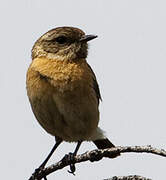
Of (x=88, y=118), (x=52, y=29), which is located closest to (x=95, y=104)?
(x=88, y=118)

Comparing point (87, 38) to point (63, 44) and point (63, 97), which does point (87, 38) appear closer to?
point (63, 44)

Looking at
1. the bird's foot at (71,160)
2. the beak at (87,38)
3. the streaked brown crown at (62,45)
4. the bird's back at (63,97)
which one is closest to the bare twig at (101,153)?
the bird's foot at (71,160)

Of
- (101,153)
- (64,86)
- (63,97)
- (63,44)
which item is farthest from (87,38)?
(101,153)

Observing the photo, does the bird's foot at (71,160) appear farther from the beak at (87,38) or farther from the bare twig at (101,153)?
the beak at (87,38)

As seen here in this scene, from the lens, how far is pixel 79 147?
8.27 meters

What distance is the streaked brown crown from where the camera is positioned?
26.4ft

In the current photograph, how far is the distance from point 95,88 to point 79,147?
1.01m

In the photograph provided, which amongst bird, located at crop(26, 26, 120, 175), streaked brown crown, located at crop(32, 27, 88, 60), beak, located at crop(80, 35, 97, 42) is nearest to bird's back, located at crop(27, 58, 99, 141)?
bird, located at crop(26, 26, 120, 175)

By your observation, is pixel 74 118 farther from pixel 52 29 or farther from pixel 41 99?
pixel 52 29

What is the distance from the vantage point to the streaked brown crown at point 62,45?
317 inches

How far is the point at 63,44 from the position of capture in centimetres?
822

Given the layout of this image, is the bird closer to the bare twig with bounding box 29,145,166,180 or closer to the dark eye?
the dark eye

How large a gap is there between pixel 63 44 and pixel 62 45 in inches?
1.0

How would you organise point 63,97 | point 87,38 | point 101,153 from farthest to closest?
point 87,38, point 63,97, point 101,153
